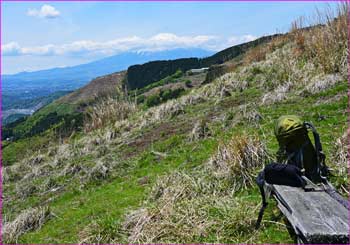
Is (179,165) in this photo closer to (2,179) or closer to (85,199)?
(85,199)

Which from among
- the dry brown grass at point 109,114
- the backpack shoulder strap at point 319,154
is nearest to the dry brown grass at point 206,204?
the backpack shoulder strap at point 319,154

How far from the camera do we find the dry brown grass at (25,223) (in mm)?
7770

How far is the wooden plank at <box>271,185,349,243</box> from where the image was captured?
3.58m

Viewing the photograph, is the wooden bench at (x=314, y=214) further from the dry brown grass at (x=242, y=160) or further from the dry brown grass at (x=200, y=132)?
the dry brown grass at (x=200, y=132)

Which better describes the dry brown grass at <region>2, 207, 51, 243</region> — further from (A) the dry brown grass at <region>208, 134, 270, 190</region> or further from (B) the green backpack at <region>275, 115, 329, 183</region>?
(B) the green backpack at <region>275, 115, 329, 183</region>

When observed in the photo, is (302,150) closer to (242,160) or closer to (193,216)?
(242,160)

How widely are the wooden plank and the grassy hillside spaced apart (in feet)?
1.68

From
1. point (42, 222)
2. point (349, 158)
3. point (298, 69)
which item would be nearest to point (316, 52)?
point (298, 69)

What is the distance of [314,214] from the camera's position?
391 cm

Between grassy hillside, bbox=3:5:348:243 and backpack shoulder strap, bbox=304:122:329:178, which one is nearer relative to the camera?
backpack shoulder strap, bbox=304:122:329:178

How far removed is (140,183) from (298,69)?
735cm

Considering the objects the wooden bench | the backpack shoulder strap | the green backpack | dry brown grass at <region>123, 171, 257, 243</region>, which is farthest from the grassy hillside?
the wooden bench

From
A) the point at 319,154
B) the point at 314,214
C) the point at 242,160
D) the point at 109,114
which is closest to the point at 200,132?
the point at 242,160

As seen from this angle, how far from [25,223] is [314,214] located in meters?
6.10
